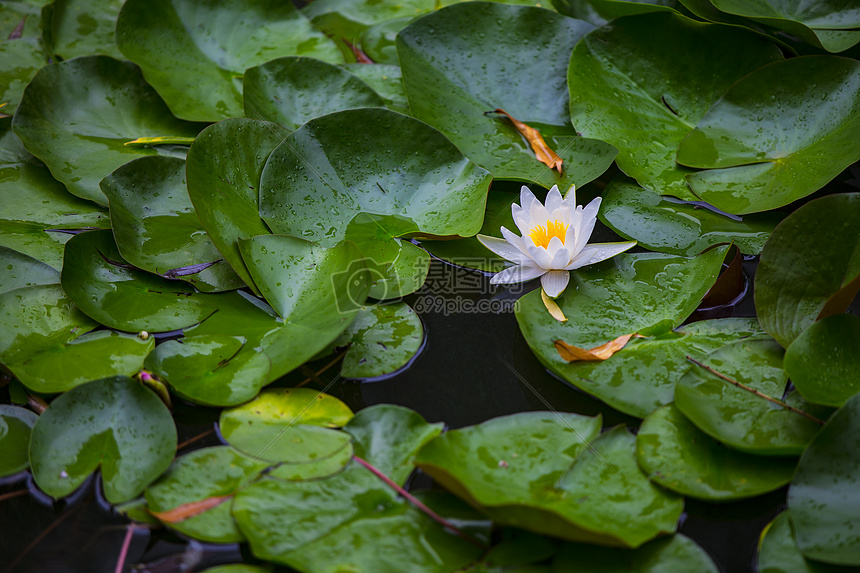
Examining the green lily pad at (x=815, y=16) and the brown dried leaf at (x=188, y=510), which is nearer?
the brown dried leaf at (x=188, y=510)

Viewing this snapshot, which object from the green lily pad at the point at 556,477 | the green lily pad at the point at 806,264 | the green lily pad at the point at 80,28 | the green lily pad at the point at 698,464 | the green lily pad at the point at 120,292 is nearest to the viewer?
the green lily pad at the point at 556,477

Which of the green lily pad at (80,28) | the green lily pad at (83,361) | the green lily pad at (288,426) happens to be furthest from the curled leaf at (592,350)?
the green lily pad at (80,28)

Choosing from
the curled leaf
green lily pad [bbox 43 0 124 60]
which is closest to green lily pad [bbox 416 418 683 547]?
the curled leaf

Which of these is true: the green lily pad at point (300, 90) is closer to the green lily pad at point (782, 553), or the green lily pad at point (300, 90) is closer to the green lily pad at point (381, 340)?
the green lily pad at point (381, 340)

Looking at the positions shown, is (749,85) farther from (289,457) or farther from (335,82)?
(289,457)

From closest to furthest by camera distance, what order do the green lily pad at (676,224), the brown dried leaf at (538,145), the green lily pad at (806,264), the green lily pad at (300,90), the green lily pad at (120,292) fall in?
1. the green lily pad at (806,264)
2. the green lily pad at (120,292)
3. the green lily pad at (676,224)
4. the brown dried leaf at (538,145)
5. the green lily pad at (300,90)

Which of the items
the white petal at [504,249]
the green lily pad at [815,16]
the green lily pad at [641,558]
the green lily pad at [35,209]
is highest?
the green lily pad at [815,16]

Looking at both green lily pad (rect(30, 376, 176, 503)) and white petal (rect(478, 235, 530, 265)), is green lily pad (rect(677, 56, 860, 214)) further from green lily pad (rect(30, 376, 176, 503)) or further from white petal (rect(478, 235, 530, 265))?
green lily pad (rect(30, 376, 176, 503))
